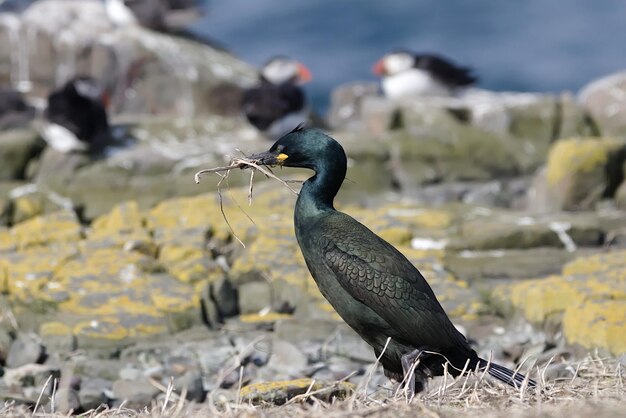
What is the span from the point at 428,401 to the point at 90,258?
454 centimetres

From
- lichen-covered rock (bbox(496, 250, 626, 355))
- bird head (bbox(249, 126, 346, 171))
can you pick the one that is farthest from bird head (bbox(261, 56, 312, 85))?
bird head (bbox(249, 126, 346, 171))

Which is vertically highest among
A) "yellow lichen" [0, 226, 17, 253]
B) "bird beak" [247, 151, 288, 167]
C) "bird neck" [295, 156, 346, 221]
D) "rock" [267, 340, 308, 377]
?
"bird beak" [247, 151, 288, 167]

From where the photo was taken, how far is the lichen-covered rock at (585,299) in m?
6.79

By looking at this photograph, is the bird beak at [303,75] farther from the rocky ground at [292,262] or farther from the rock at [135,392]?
the rock at [135,392]

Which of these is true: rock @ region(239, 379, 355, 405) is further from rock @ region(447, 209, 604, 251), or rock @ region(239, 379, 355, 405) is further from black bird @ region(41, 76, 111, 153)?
black bird @ region(41, 76, 111, 153)

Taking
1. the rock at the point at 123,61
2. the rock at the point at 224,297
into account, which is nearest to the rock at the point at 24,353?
the rock at the point at 224,297

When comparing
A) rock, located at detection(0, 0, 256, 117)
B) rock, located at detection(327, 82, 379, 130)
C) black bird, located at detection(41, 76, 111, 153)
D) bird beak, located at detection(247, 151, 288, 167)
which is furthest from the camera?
rock, located at detection(327, 82, 379, 130)

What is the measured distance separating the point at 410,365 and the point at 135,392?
2131 millimetres

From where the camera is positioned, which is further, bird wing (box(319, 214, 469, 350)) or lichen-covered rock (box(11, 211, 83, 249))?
lichen-covered rock (box(11, 211, 83, 249))

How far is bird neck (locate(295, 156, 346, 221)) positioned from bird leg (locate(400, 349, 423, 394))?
32.5 inches

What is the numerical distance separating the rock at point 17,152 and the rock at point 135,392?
5153 millimetres

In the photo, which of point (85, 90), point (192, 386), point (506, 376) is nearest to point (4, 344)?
point (192, 386)

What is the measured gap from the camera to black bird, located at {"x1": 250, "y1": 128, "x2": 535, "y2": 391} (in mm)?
5172

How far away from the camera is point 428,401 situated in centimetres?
473
